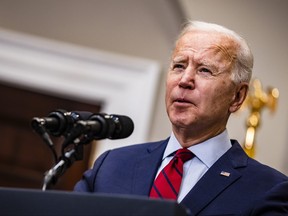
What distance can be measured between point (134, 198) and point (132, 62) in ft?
8.38

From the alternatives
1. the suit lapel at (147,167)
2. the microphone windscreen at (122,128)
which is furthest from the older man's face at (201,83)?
the microphone windscreen at (122,128)

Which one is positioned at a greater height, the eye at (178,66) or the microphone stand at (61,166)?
the eye at (178,66)

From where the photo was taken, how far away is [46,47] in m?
4.11

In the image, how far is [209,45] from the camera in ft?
7.33

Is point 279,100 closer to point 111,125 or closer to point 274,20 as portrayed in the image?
point 274,20

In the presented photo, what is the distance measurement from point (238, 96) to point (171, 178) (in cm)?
38

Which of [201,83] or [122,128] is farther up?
[201,83]

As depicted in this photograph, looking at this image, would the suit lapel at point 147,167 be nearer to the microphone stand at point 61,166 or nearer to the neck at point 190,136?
the neck at point 190,136

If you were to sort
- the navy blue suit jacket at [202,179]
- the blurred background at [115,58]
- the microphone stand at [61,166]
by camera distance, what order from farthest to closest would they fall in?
1. the blurred background at [115,58]
2. the navy blue suit jacket at [202,179]
3. the microphone stand at [61,166]

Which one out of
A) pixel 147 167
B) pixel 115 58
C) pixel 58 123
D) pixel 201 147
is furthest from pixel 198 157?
pixel 115 58

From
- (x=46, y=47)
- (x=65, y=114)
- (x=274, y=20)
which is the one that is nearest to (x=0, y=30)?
(x=46, y=47)

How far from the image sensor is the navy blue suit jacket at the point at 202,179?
2.00 m

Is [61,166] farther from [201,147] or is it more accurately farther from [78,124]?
[201,147]

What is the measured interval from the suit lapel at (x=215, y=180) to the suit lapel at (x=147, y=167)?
142 mm
